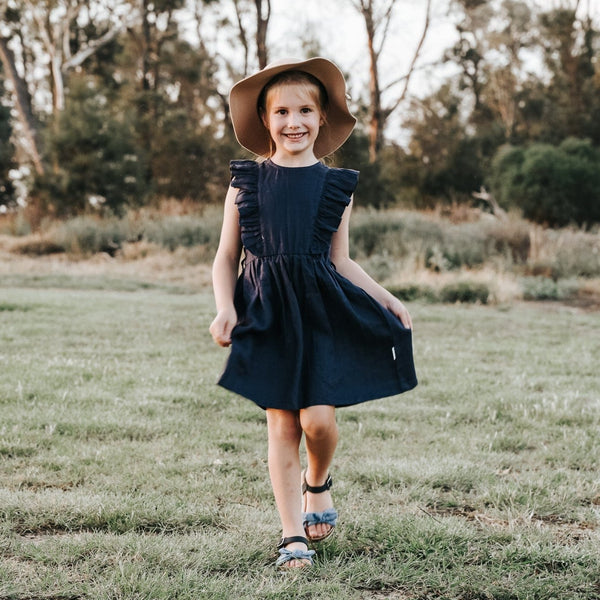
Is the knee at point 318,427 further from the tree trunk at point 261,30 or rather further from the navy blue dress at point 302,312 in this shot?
the tree trunk at point 261,30

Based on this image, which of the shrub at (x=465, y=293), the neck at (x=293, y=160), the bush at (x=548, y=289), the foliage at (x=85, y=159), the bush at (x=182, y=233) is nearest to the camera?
the neck at (x=293, y=160)

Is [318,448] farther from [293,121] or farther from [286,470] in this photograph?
[293,121]

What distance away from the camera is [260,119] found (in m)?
3.15

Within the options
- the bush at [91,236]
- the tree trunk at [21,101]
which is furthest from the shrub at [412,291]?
the tree trunk at [21,101]

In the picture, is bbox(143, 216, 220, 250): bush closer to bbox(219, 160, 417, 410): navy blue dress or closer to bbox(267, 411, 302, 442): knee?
bbox(219, 160, 417, 410): navy blue dress

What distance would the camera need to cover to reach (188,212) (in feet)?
68.6

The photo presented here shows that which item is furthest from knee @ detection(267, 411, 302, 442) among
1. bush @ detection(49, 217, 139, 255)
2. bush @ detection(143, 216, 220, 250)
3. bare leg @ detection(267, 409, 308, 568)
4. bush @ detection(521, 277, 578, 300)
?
bush @ detection(49, 217, 139, 255)

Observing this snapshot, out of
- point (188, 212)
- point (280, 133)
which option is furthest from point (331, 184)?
point (188, 212)

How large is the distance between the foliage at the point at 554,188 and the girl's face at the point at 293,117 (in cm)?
2053

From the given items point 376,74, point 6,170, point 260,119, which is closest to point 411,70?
point 376,74

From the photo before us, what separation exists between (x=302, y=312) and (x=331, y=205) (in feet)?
1.52

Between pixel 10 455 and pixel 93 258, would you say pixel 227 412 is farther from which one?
pixel 93 258

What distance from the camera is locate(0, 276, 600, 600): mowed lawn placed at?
103 inches

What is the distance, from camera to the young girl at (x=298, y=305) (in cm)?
269
